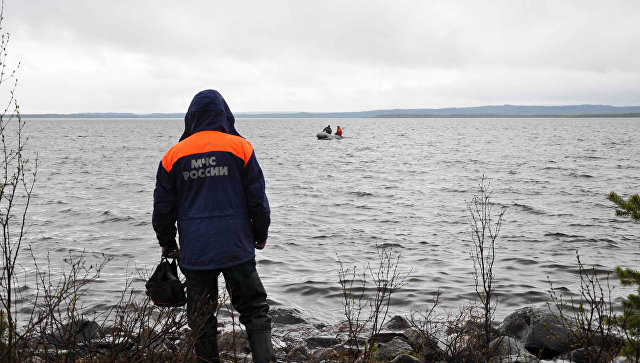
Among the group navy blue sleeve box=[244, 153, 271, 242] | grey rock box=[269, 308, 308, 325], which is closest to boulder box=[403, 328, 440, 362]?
grey rock box=[269, 308, 308, 325]

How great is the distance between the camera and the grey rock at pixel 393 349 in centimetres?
559

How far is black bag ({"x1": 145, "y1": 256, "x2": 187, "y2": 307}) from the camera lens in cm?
420

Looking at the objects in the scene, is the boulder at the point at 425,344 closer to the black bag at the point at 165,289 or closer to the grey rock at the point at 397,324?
the grey rock at the point at 397,324

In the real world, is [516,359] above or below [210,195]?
below

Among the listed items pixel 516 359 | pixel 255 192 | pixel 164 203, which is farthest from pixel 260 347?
pixel 516 359

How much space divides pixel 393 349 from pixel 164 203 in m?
3.07

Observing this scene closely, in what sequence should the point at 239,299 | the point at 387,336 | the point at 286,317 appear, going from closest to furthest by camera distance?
the point at 239,299, the point at 387,336, the point at 286,317

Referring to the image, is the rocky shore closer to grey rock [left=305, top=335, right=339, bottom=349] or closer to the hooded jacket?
grey rock [left=305, top=335, right=339, bottom=349]

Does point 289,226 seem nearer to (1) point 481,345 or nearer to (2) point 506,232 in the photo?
(2) point 506,232

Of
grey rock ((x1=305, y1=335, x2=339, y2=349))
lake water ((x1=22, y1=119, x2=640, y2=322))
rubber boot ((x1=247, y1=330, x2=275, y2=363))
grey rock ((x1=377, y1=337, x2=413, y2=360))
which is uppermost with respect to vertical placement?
rubber boot ((x1=247, y1=330, x2=275, y2=363))

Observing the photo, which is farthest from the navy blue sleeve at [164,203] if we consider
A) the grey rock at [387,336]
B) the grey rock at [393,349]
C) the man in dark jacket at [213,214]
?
the grey rock at [387,336]

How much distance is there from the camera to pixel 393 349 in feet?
18.9

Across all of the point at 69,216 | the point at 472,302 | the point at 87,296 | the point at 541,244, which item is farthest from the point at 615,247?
the point at 69,216

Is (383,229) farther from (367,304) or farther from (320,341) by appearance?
(320,341)
